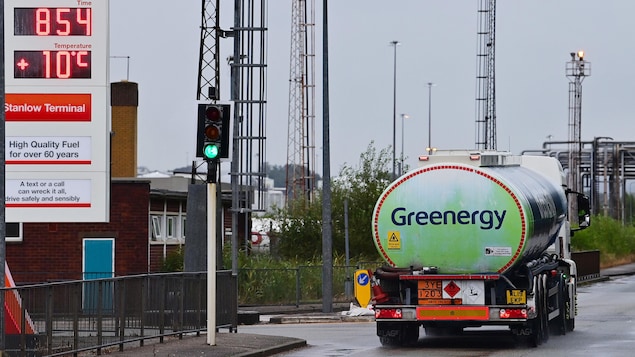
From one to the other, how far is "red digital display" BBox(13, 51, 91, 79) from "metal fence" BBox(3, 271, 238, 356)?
5.23 meters

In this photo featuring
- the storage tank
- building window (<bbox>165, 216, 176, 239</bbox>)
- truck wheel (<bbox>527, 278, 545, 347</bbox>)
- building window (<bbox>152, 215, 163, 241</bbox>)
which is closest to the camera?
the storage tank

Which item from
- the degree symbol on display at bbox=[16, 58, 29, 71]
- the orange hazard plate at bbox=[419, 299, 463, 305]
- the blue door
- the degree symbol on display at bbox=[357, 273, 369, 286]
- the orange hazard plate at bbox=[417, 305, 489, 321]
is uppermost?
the degree symbol on display at bbox=[16, 58, 29, 71]

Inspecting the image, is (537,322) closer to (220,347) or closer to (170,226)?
(220,347)

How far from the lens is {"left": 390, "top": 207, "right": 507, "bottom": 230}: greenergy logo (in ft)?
67.8

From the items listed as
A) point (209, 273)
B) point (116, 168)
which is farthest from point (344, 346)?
point (116, 168)

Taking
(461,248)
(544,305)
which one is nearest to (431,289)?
(461,248)

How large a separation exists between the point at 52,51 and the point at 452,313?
928cm

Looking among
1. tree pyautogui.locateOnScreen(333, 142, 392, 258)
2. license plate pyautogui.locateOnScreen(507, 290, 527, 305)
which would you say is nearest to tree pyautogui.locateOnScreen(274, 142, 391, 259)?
tree pyautogui.locateOnScreen(333, 142, 392, 258)

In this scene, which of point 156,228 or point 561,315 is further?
point 156,228

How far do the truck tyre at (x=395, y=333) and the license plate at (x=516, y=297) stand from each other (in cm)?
183

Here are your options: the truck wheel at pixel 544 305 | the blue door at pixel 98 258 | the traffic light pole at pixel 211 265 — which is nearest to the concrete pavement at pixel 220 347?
the traffic light pole at pixel 211 265

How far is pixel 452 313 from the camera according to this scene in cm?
2094

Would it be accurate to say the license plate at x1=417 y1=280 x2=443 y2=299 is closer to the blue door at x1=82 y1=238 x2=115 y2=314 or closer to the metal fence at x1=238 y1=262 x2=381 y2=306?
the metal fence at x1=238 y1=262 x2=381 y2=306

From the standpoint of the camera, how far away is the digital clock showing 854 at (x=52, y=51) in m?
25.0
